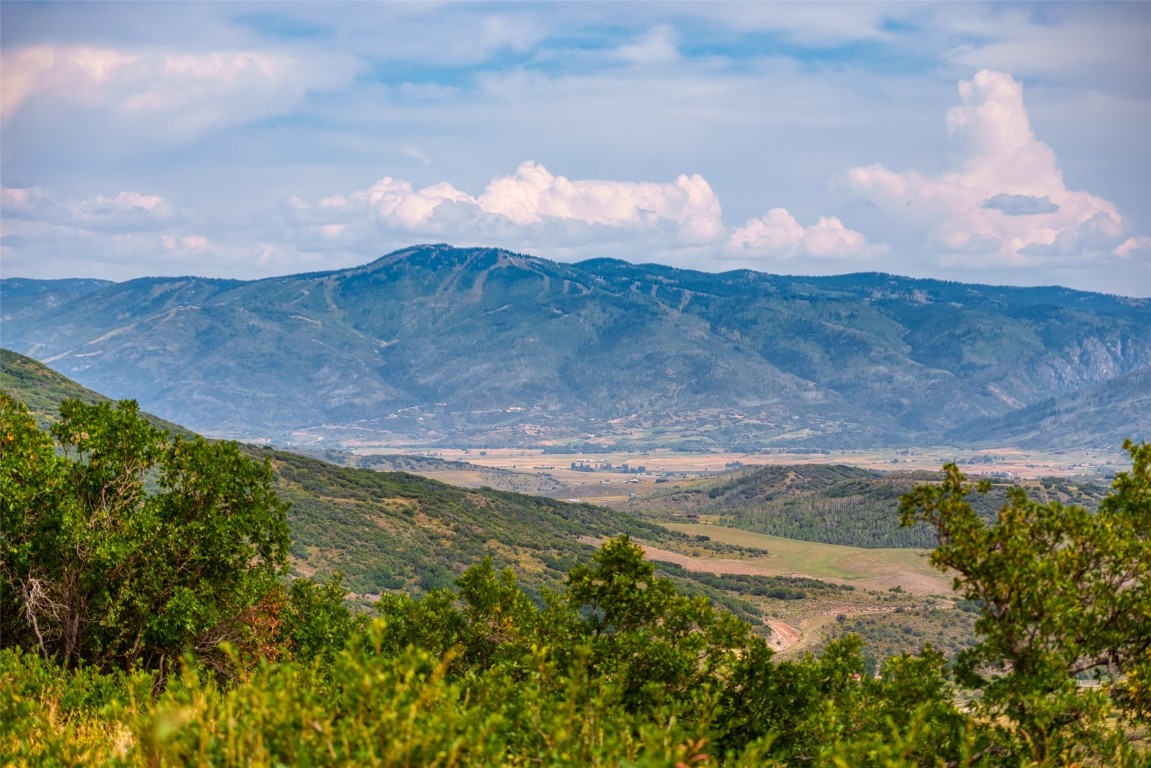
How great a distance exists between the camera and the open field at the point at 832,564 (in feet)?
436

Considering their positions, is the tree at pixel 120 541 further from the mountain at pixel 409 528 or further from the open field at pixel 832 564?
the open field at pixel 832 564

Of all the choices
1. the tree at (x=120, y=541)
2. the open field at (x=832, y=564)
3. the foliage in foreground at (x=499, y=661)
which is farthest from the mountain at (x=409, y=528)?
the foliage in foreground at (x=499, y=661)

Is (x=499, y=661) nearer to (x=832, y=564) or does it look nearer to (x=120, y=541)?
(x=120, y=541)

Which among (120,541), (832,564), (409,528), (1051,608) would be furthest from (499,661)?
(832,564)

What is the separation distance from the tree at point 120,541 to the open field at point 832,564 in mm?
109933

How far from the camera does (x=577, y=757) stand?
8.00 metres

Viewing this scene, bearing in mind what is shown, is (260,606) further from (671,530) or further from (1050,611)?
(671,530)

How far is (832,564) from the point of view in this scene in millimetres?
151875

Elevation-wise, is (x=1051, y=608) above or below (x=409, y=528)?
above

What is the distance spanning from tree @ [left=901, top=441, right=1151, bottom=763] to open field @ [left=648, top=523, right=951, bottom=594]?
115 m

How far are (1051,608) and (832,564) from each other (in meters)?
144

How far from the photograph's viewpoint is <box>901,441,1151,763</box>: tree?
1309 centimetres

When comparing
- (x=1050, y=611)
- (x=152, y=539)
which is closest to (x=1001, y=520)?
(x=1050, y=611)

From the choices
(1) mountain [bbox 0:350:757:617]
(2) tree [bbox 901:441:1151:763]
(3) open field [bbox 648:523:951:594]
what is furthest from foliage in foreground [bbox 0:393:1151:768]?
(3) open field [bbox 648:523:951:594]
